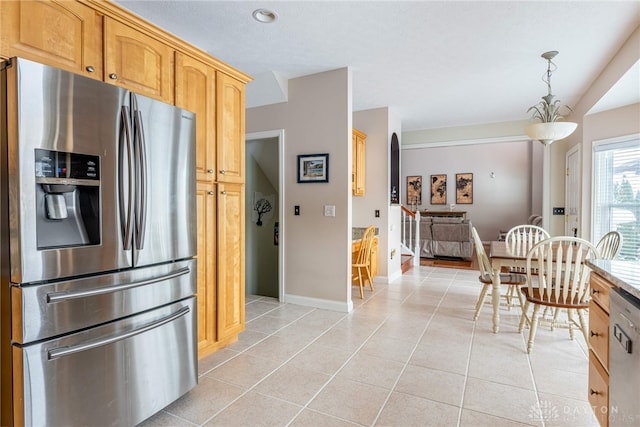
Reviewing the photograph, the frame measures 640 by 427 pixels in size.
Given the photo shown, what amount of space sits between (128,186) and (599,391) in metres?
2.38

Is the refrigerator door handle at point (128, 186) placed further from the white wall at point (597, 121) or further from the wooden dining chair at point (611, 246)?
the white wall at point (597, 121)

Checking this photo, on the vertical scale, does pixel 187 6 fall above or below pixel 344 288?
above

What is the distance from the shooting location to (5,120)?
1321 millimetres

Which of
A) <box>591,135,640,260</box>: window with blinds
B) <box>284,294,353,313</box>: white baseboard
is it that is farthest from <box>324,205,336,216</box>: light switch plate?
<box>591,135,640,260</box>: window with blinds

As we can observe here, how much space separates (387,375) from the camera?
7.51 ft

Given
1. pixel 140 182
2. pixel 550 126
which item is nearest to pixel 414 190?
pixel 550 126

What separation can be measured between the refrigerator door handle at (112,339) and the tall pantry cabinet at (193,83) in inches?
20.1

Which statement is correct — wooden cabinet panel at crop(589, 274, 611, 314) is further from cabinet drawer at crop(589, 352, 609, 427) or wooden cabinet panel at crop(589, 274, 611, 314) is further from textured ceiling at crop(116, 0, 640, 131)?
textured ceiling at crop(116, 0, 640, 131)

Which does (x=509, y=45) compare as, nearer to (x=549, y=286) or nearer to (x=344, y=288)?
(x=549, y=286)

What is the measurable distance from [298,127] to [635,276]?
3224 mm

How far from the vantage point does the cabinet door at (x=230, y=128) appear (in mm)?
2531

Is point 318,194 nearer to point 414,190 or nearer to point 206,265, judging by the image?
point 206,265

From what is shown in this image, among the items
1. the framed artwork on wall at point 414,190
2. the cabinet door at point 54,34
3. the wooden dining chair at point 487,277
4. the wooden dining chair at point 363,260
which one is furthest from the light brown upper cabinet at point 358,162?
the framed artwork on wall at point 414,190

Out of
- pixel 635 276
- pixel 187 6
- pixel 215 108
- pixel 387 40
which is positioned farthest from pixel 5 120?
pixel 387 40
